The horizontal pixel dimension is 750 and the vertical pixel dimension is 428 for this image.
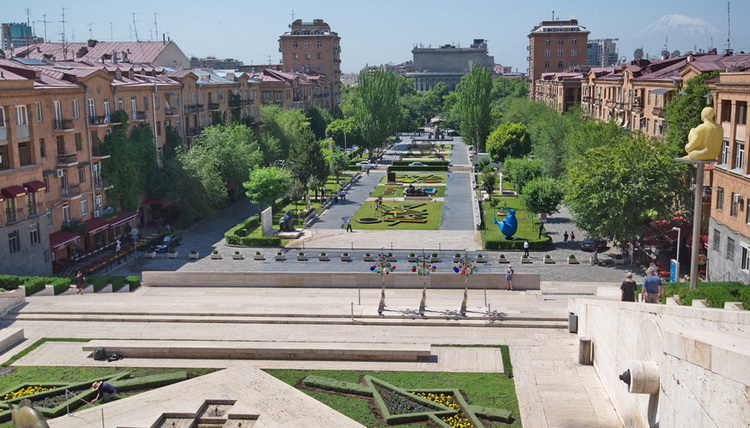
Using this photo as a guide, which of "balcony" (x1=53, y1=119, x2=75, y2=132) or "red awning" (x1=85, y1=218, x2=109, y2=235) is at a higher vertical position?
"balcony" (x1=53, y1=119, x2=75, y2=132)

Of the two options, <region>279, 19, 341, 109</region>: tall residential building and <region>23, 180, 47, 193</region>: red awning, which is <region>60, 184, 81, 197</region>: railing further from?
<region>279, 19, 341, 109</region>: tall residential building

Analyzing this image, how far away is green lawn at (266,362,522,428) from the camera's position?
22658 mm

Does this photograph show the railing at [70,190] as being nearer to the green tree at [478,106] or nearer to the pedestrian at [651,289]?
the pedestrian at [651,289]

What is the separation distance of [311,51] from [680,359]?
131 metres

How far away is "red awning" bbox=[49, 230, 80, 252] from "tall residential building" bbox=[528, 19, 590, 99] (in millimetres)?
99112

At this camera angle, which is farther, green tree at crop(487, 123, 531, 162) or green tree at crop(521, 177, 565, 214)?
green tree at crop(487, 123, 531, 162)

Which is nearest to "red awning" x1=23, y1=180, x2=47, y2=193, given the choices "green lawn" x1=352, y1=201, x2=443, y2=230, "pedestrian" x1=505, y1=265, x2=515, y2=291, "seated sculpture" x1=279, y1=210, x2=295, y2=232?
"seated sculpture" x1=279, y1=210, x2=295, y2=232

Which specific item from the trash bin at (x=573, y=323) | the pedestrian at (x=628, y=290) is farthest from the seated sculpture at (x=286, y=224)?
the pedestrian at (x=628, y=290)

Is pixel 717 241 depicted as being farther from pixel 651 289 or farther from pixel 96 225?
pixel 96 225

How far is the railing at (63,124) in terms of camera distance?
46938 mm

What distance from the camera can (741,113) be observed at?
120ft

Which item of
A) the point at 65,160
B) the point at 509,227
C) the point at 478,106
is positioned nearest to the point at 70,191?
the point at 65,160

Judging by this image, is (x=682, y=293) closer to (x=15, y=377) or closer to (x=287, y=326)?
(x=287, y=326)

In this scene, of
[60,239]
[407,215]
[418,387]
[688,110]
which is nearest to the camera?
[418,387]
